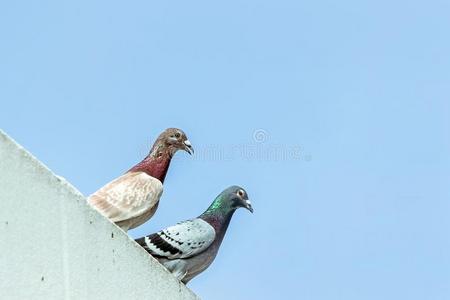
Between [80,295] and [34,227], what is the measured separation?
0.66 meters

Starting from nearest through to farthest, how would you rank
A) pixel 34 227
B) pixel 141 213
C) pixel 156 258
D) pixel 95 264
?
pixel 34 227 < pixel 95 264 < pixel 156 258 < pixel 141 213

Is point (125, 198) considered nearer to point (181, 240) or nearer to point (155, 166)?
point (181, 240)

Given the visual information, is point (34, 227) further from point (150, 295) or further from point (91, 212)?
point (150, 295)

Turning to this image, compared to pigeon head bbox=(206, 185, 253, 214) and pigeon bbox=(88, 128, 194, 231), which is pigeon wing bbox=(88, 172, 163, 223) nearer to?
pigeon bbox=(88, 128, 194, 231)

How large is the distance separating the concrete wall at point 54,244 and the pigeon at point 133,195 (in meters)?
1.72

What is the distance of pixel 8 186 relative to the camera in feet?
28.7

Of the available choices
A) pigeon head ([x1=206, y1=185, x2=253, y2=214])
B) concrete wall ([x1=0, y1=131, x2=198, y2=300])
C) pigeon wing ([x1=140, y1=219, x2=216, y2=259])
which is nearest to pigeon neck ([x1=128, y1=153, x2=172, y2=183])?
pigeon head ([x1=206, y1=185, x2=253, y2=214])

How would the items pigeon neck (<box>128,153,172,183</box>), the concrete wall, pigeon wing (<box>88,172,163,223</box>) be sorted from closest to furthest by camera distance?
1. the concrete wall
2. pigeon wing (<box>88,172,163,223</box>)
3. pigeon neck (<box>128,153,172,183</box>)

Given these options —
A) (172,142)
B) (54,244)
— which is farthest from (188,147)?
(54,244)

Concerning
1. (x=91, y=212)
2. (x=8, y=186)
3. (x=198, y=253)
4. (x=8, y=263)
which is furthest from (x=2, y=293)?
(x=198, y=253)

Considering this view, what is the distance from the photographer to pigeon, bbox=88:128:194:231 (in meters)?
12.1

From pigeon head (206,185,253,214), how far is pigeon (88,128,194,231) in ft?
2.07

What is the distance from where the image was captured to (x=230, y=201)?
13.3 meters

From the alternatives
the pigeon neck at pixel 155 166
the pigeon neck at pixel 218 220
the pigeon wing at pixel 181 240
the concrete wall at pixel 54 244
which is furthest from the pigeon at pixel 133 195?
the concrete wall at pixel 54 244
